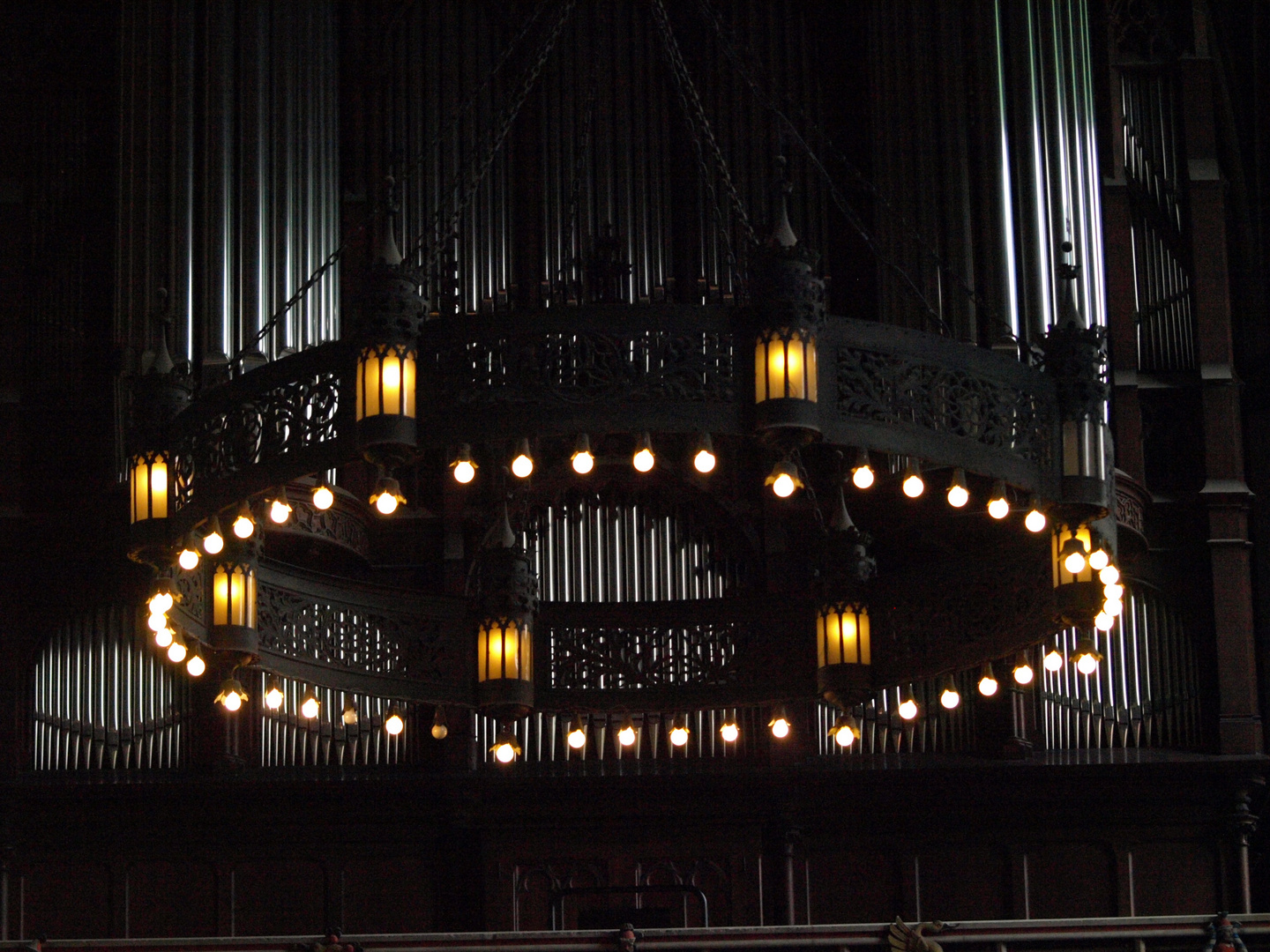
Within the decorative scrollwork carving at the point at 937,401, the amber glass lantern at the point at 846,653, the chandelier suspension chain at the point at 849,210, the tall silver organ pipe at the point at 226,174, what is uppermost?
the tall silver organ pipe at the point at 226,174

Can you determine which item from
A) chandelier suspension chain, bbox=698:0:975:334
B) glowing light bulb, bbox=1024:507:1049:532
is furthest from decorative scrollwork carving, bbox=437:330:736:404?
glowing light bulb, bbox=1024:507:1049:532

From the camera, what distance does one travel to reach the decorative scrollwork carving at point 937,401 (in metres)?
13.2

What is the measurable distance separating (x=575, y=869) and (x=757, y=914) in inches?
58.4

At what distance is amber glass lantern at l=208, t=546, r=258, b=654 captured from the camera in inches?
635

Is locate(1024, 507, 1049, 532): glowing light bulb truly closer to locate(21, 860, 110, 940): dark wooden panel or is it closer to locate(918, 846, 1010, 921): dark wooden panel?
locate(918, 846, 1010, 921): dark wooden panel

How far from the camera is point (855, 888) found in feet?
65.4

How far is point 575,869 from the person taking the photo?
65.5 ft

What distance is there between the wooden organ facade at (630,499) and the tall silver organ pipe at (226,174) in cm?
3

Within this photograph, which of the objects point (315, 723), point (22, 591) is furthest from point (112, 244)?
point (315, 723)

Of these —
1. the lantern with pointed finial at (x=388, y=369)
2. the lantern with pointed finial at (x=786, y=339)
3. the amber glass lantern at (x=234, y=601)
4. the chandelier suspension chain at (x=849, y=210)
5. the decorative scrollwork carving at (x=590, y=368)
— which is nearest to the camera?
the lantern with pointed finial at (x=786, y=339)

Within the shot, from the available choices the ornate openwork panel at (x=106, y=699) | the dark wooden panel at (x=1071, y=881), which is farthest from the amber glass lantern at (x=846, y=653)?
the ornate openwork panel at (x=106, y=699)

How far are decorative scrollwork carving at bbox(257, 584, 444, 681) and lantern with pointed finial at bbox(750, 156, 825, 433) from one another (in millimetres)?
4765

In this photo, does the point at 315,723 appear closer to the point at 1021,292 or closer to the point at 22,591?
the point at 22,591

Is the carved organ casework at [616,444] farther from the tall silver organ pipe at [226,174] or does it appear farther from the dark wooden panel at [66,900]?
the dark wooden panel at [66,900]
